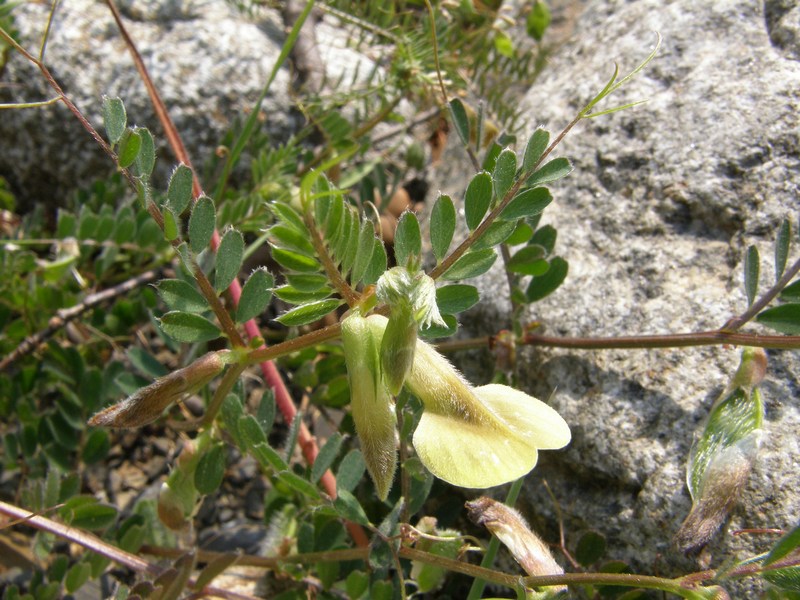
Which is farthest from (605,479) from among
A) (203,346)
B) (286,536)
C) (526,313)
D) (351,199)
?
(351,199)

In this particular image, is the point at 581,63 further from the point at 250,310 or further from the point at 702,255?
the point at 250,310

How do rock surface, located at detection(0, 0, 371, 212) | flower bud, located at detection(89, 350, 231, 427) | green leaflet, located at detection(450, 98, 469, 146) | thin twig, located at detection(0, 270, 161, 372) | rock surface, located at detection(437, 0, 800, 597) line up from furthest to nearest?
1. rock surface, located at detection(0, 0, 371, 212)
2. thin twig, located at detection(0, 270, 161, 372)
3. green leaflet, located at detection(450, 98, 469, 146)
4. rock surface, located at detection(437, 0, 800, 597)
5. flower bud, located at detection(89, 350, 231, 427)

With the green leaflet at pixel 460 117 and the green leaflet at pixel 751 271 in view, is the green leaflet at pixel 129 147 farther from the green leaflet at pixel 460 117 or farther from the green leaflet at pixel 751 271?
the green leaflet at pixel 751 271

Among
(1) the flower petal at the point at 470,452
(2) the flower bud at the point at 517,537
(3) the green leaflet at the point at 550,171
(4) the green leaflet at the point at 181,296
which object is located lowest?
(2) the flower bud at the point at 517,537

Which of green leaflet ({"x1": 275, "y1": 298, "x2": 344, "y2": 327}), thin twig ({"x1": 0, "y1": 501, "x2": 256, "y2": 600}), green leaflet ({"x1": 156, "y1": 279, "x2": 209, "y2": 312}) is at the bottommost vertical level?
thin twig ({"x1": 0, "y1": 501, "x2": 256, "y2": 600})

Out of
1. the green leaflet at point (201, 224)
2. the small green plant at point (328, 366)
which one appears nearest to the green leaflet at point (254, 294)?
the small green plant at point (328, 366)

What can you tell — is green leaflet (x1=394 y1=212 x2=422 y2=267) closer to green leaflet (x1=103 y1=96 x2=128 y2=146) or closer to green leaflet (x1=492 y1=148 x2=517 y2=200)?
green leaflet (x1=492 y1=148 x2=517 y2=200)

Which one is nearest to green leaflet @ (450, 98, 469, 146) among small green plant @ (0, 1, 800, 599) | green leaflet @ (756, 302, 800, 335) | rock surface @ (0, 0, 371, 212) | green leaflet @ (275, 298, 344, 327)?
small green plant @ (0, 1, 800, 599)

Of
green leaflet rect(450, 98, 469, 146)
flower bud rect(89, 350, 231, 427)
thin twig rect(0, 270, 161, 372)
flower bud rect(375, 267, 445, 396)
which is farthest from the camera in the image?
thin twig rect(0, 270, 161, 372)

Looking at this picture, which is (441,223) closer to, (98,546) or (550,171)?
(550,171)
